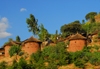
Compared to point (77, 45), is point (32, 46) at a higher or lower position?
higher

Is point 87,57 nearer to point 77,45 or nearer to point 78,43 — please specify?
point 77,45

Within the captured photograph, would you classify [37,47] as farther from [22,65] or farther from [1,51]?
[1,51]

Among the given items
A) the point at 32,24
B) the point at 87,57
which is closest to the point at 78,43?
the point at 87,57

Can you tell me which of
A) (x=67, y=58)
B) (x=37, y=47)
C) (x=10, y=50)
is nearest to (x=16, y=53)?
(x=10, y=50)

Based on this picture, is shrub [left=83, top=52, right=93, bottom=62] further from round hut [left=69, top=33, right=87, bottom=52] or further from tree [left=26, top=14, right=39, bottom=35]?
tree [left=26, top=14, right=39, bottom=35]

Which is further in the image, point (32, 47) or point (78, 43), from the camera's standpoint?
point (32, 47)

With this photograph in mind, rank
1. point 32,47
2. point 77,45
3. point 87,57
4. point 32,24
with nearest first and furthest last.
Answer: point 87,57 < point 77,45 < point 32,47 < point 32,24

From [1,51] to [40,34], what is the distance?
12938 mm

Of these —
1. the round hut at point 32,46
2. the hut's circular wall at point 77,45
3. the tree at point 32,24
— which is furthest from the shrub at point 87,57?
the tree at point 32,24

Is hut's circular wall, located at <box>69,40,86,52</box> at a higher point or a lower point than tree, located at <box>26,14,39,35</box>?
lower

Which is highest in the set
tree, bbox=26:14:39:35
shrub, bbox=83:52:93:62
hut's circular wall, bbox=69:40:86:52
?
tree, bbox=26:14:39:35

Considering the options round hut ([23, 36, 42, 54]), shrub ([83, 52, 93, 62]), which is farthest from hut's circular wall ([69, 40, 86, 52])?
round hut ([23, 36, 42, 54])

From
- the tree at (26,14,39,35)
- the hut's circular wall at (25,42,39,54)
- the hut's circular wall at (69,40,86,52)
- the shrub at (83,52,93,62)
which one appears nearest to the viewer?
the shrub at (83,52,93,62)

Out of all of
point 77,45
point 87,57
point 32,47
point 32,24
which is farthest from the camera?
point 32,24
